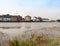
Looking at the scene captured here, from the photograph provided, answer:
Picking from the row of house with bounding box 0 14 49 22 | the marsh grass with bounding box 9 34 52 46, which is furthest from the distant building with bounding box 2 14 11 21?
the marsh grass with bounding box 9 34 52 46

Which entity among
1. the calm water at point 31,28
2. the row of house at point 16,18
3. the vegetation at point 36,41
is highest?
the row of house at point 16,18

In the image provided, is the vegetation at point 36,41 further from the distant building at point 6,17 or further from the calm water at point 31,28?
the distant building at point 6,17

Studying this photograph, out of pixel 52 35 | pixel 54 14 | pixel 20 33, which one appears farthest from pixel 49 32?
pixel 20 33

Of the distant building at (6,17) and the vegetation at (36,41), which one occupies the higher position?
the distant building at (6,17)

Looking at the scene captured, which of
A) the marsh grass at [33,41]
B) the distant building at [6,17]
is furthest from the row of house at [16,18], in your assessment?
the marsh grass at [33,41]

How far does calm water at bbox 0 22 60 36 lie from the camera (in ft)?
7.53

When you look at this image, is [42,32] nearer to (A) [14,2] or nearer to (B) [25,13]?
(B) [25,13]

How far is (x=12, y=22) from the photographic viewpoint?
236 cm

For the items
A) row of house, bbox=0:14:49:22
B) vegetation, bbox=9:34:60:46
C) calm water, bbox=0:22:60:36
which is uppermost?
row of house, bbox=0:14:49:22

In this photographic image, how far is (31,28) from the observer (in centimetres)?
237

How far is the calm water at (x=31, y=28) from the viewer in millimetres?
2295

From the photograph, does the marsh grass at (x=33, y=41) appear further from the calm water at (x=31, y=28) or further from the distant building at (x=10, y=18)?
the distant building at (x=10, y=18)

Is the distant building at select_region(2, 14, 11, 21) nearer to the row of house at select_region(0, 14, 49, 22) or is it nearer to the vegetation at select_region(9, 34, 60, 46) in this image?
the row of house at select_region(0, 14, 49, 22)

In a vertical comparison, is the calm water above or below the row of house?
below
